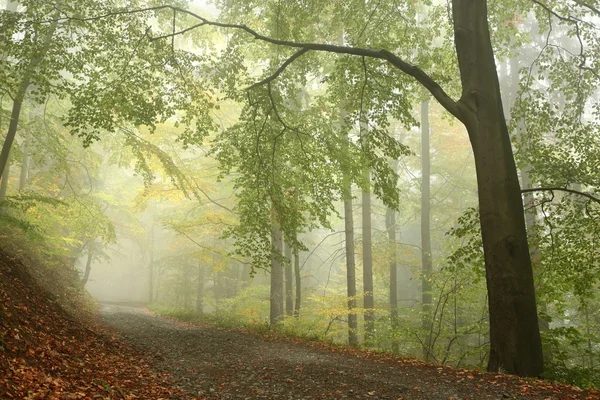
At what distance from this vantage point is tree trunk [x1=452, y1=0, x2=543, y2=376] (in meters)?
5.64

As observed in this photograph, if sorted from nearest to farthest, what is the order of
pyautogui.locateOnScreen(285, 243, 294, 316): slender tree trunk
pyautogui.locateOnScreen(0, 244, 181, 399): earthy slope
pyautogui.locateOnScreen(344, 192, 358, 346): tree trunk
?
1. pyautogui.locateOnScreen(0, 244, 181, 399): earthy slope
2. pyautogui.locateOnScreen(344, 192, 358, 346): tree trunk
3. pyautogui.locateOnScreen(285, 243, 294, 316): slender tree trunk

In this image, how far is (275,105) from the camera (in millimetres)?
8703

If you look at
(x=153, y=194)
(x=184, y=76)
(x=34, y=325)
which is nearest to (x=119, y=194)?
(x=153, y=194)

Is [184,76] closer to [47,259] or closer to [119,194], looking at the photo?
[47,259]

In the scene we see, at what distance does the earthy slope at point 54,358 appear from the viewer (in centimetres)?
402

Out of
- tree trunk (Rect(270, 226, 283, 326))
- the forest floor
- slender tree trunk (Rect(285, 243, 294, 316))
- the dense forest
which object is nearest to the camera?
the forest floor

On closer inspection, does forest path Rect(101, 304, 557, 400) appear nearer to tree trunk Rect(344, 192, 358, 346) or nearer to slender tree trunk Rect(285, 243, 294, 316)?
tree trunk Rect(344, 192, 358, 346)

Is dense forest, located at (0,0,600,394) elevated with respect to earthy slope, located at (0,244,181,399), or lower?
elevated

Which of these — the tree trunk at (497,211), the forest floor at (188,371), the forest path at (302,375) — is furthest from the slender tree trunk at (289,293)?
the tree trunk at (497,211)

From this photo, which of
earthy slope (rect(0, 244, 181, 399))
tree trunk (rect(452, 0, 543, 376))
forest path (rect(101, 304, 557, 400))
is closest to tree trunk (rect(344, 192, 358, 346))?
forest path (rect(101, 304, 557, 400))

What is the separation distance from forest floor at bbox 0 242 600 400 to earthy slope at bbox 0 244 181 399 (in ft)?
0.06

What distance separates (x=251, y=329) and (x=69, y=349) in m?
6.60

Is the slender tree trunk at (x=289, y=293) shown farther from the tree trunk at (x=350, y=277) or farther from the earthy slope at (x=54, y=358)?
the earthy slope at (x=54, y=358)

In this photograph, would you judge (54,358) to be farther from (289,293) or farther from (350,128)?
(289,293)
